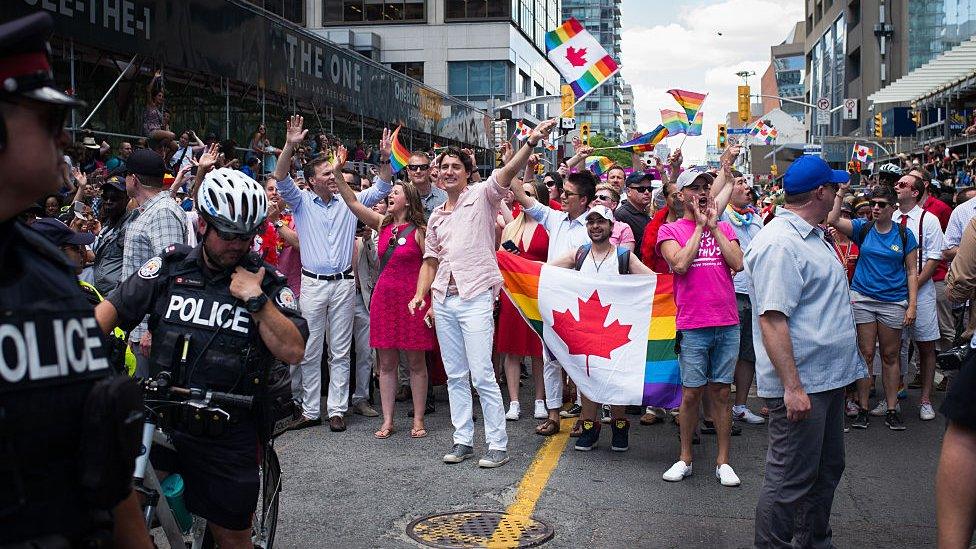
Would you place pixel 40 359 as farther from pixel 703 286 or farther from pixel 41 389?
pixel 703 286

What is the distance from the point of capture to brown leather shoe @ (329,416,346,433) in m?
8.52

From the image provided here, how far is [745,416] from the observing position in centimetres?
918

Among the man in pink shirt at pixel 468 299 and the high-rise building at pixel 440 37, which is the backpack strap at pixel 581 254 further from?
the high-rise building at pixel 440 37

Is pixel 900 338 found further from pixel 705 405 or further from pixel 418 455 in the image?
pixel 418 455

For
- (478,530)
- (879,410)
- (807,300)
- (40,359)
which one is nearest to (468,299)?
(478,530)

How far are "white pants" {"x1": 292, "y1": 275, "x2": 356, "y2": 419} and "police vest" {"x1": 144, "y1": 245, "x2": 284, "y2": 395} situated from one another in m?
4.51

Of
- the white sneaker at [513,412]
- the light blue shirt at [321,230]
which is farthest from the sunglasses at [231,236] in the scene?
the white sneaker at [513,412]

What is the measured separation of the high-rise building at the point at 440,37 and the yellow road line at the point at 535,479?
172ft

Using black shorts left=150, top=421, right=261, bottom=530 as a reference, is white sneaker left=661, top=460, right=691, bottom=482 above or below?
below

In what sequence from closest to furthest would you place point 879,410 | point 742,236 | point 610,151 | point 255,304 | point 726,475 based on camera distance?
point 255,304 → point 726,475 → point 742,236 → point 879,410 → point 610,151

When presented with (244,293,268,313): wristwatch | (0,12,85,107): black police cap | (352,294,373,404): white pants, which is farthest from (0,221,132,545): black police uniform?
(352,294,373,404): white pants

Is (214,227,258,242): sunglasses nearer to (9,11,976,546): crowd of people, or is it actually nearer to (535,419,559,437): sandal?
(9,11,976,546): crowd of people

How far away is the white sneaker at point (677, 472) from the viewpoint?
698 centimetres

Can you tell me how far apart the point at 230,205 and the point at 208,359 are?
2.02 ft
